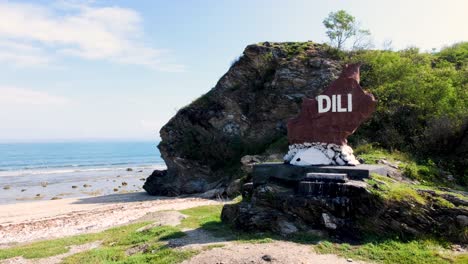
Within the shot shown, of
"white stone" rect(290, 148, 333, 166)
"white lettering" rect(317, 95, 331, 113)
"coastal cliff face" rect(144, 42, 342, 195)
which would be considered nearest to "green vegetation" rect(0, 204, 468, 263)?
"white stone" rect(290, 148, 333, 166)

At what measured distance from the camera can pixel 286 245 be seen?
10195 millimetres

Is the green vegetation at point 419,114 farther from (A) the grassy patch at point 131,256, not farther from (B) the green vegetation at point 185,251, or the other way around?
(A) the grassy patch at point 131,256

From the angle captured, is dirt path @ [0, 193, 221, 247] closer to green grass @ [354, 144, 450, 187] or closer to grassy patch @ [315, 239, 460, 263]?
green grass @ [354, 144, 450, 187]

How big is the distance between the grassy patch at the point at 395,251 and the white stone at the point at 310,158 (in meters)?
3.30

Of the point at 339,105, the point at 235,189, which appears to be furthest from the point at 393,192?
the point at 235,189

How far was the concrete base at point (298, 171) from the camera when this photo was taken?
1165 cm

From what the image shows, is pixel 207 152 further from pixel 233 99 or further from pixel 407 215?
pixel 407 215

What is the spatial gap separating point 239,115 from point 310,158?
58.5 ft

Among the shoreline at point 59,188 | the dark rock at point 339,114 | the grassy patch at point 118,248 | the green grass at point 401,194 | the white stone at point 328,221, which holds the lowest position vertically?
the shoreline at point 59,188

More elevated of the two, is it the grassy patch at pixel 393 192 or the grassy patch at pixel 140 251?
the grassy patch at pixel 393 192

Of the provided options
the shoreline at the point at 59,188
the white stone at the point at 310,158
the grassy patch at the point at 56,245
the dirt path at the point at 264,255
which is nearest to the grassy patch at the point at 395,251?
the dirt path at the point at 264,255

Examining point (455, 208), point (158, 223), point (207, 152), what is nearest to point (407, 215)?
point (455, 208)

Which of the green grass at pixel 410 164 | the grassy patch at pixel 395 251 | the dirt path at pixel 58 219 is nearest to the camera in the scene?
the grassy patch at pixel 395 251

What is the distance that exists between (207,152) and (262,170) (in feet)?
56.4
